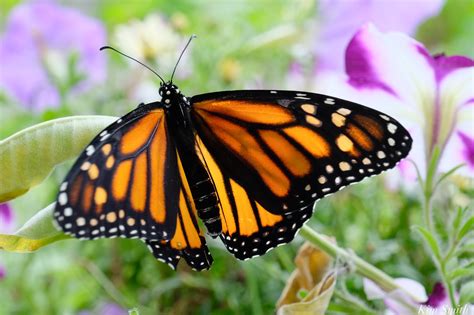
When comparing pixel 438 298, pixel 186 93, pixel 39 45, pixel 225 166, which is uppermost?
pixel 39 45

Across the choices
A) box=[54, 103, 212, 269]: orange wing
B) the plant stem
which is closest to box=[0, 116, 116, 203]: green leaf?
box=[54, 103, 212, 269]: orange wing

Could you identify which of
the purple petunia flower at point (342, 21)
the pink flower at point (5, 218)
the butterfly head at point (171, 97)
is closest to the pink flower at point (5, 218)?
the pink flower at point (5, 218)

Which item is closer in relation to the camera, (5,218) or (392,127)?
(392,127)

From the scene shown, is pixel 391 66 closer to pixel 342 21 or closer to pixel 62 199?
pixel 62 199

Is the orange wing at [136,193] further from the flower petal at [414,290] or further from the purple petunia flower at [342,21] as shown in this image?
the purple petunia flower at [342,21]

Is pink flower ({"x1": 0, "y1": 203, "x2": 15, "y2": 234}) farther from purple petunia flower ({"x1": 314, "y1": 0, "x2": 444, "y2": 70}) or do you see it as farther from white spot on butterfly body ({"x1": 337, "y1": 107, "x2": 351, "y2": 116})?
purple petunia flower ({"x1": 314, "y1": 0, "x2": 444, "y2": 70})

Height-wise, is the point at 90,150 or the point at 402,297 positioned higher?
the point at 90,150

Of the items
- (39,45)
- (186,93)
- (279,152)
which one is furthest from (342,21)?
(279,152)

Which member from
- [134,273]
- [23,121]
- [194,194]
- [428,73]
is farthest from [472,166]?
[23,121]
